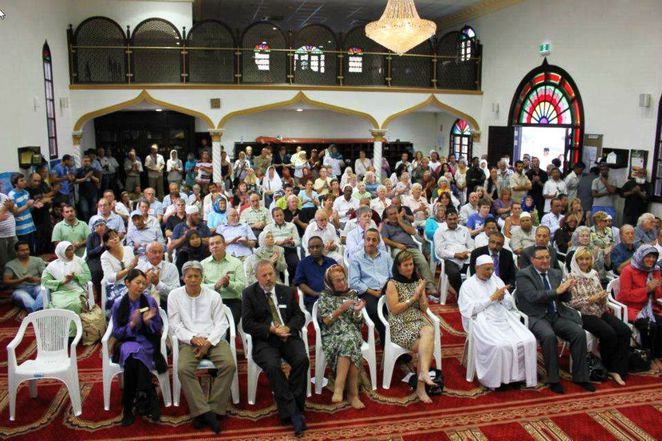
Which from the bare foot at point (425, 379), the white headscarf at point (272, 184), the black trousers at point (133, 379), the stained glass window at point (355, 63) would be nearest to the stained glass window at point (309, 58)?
the stained glass window at point (355, 63)

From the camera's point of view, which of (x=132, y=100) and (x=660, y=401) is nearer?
(x=660, y=401)

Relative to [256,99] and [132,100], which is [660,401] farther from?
[132,100]

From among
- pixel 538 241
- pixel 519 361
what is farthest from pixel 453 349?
pixel 538 241

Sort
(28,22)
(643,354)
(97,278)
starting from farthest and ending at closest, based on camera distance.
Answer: (28,22) < (97,278) < (643,354)

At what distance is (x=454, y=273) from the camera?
698 cm

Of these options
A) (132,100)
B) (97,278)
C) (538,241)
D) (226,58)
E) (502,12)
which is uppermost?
(502,12)

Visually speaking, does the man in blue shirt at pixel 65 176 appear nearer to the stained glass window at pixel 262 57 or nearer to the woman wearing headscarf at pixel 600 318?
the stained glass window at pixel 262 57

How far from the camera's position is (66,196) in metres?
10.1

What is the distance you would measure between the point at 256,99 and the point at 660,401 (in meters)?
10.4

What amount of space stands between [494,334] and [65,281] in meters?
4.17

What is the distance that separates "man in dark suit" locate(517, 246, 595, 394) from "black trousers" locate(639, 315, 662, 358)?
0.82 metres

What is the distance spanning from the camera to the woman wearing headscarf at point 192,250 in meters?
6.29

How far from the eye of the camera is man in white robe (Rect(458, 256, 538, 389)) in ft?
16.0

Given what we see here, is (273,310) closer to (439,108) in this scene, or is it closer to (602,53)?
(602,53)
